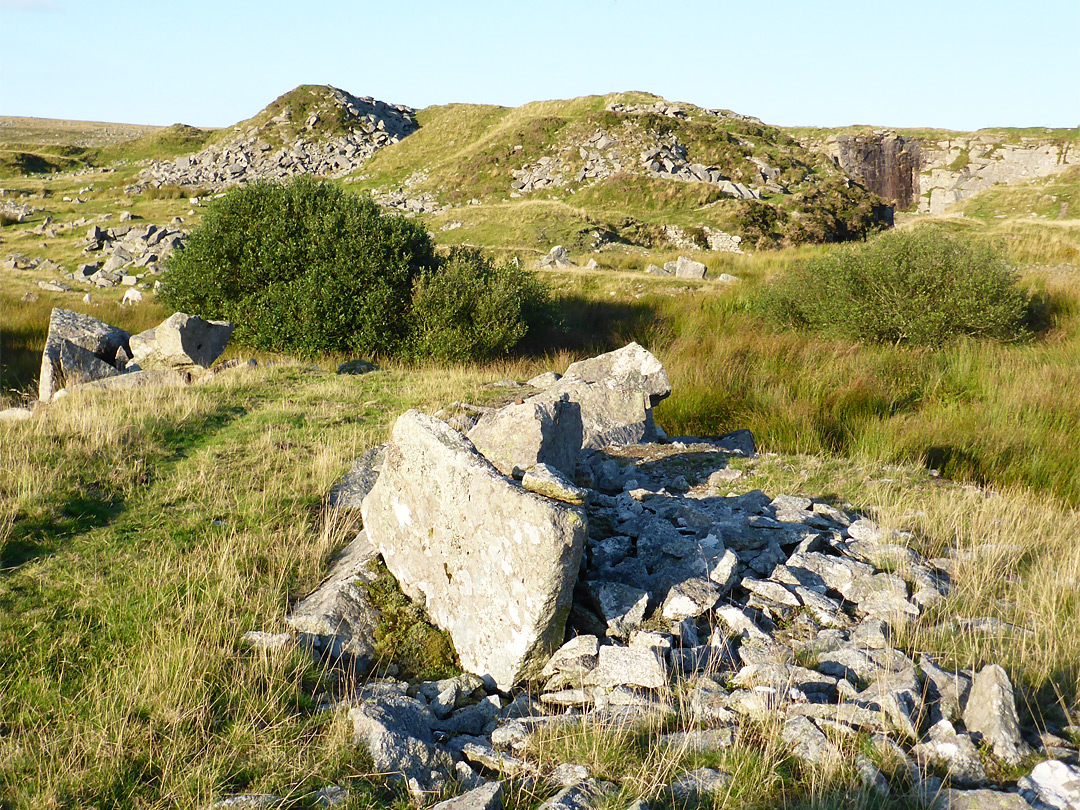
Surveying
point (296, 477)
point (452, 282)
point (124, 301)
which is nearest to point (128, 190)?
point (124, 301)

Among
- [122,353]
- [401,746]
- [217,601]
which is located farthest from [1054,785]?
[122,353]

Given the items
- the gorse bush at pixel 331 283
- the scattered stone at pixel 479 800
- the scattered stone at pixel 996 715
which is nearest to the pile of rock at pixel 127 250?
the gorse bush at pixel 331 283

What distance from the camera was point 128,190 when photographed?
170ft

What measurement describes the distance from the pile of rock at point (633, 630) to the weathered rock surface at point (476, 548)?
0.01 m

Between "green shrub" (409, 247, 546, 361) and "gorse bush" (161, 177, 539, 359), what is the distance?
0.9 inches

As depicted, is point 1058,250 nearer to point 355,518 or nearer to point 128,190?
point 355,518

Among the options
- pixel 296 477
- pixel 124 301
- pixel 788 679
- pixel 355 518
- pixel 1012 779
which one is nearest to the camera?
pixel 1012 779

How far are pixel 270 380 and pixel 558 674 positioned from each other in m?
8.30

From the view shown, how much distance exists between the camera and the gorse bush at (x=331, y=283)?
575 inches

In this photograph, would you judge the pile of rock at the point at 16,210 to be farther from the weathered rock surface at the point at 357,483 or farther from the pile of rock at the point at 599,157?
the weathered rock surface at the point at 357,483

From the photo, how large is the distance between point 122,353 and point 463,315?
6.39m

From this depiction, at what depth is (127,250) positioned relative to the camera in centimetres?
3219

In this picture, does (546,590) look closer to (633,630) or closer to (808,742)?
(633,630)

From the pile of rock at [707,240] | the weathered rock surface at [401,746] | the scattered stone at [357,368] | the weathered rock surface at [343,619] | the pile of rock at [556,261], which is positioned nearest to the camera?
the weathered rock surface at [401,746]
